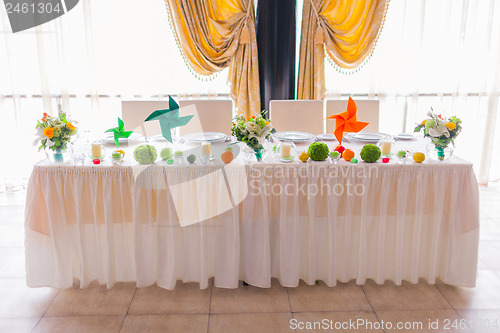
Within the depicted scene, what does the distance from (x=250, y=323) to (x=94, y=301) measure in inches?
33.5

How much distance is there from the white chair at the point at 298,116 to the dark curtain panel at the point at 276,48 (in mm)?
815

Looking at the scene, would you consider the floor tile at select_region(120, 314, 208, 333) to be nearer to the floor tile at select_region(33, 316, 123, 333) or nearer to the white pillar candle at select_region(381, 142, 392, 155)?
A: the floor tile at select_region(33, 316, 123, 333)

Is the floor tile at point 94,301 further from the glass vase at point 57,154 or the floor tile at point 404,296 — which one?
the floor tile at point 404,296

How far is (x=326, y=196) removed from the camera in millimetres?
2168

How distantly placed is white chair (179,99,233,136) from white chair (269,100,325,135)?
0.34 meters

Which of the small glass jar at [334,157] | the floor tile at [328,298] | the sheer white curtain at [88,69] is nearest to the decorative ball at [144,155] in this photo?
the small glass jar at [334,157]

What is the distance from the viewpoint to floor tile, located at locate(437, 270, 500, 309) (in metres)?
2.18

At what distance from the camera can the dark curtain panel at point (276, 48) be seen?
3746 mm

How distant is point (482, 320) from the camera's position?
206cm

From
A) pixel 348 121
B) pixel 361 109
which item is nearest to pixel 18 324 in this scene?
pixel 348 121

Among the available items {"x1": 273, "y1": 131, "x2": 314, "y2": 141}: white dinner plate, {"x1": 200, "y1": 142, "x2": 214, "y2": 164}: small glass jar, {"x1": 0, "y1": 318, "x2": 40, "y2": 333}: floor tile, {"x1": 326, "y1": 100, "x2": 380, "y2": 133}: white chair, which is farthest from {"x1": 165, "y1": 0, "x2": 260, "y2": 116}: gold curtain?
{"x1": 0, "y1": 318, "x2": 40, "y2": 333}: floor tile

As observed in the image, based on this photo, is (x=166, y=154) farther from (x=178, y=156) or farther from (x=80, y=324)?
(x=80, y=324)

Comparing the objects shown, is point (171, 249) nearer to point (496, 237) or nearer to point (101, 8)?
point (496, 237)

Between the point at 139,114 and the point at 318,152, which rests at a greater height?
the point at 139,114
